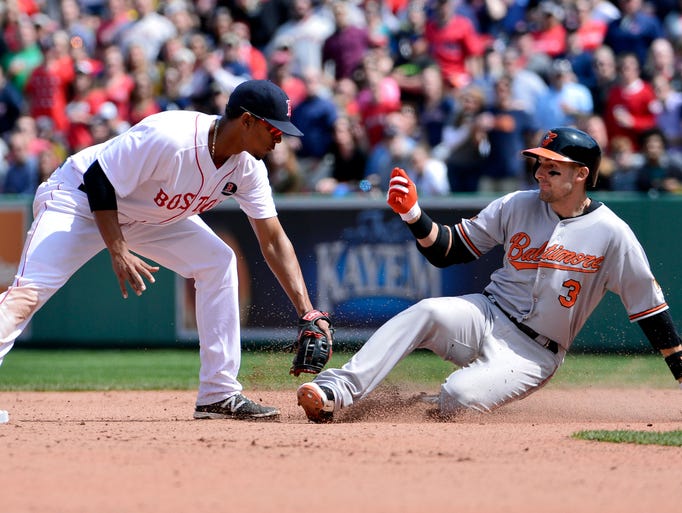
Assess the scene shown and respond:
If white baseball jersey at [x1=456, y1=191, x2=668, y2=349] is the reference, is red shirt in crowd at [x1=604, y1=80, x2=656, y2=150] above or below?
above

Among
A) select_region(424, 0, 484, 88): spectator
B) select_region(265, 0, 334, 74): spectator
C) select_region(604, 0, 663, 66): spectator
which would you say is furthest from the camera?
select_region(265, 0, 334, 74): spectator

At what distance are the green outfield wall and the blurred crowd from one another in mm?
490

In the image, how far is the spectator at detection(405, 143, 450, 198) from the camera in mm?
11305

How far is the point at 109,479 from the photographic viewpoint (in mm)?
4445

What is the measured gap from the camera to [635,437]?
5605mm

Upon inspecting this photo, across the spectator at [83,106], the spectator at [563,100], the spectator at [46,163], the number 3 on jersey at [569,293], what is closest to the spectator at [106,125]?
the spectator at [83,106]

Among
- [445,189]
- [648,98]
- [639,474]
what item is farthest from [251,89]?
[648,98]

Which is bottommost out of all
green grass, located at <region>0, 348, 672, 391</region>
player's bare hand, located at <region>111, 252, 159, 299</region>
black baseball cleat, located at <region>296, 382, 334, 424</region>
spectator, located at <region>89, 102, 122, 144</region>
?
green grass, located at <region>0, 348, 672, 391</region>

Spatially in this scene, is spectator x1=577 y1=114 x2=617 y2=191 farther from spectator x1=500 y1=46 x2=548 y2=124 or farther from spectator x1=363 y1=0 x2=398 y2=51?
spectator x1=363 y1=0 x2=398 y2=51

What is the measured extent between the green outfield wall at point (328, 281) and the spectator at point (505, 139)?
89 cm

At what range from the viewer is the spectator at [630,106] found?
1168 centimetres

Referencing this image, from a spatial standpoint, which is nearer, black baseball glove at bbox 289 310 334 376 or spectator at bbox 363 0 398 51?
black baseball glove at bbox 289 310 334 376

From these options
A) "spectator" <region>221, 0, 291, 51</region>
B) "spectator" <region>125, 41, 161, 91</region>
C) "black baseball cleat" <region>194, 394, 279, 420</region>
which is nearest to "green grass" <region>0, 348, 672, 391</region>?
"black baseball cleat" <region>194, 394, 279, 420</region>

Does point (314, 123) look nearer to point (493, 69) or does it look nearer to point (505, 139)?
point (493, 69)
